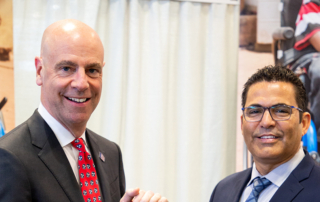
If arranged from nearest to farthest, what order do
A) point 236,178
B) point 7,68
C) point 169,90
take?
point 236,178, point 7,68, point 169,90

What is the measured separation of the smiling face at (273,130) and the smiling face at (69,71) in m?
0.85

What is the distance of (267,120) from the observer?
5.36 feet

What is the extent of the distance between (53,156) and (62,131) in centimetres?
12

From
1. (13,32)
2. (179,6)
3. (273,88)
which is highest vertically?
(179,6)

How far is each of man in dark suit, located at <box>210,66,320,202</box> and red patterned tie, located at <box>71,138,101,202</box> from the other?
81 centimetres

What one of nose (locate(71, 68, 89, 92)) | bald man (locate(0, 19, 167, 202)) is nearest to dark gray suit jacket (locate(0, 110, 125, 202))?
bald man (locate(0, 19, 167, 202))

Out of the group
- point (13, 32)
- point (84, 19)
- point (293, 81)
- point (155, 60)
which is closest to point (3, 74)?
point (13, 32)

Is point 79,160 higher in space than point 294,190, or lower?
higher

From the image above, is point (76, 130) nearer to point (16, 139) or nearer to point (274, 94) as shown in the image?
point (16, 139)

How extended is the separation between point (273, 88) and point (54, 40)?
109 cm

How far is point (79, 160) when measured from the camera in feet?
4.73

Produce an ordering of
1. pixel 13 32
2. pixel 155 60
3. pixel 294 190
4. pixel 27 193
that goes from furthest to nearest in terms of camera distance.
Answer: pixel 155 60
pixel 13 32
pixel 294 190
pixel 27 193

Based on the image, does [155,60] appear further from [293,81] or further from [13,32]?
[293,81]

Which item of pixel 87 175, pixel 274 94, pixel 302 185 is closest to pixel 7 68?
pixel 87 175
